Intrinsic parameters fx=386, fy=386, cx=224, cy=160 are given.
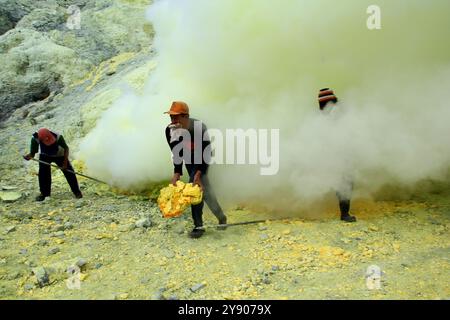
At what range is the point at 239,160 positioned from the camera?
4473mm

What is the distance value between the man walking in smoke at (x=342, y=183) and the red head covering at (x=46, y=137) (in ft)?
11.0

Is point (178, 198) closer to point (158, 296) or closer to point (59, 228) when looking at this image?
point (158, 296)

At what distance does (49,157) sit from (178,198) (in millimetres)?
2385

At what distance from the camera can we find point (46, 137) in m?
4.91

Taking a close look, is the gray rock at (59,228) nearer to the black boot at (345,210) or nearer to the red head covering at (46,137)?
the red head covering at (46,137)

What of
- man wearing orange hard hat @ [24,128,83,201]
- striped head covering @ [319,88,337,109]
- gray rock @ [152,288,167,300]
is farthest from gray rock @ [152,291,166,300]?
man wearing orange hard hat @ [24,128,83,201]

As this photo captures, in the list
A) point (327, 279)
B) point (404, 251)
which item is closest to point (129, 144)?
point (327, 279)

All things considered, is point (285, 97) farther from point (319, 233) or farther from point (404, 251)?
point (404, 251)

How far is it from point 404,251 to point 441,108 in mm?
1499

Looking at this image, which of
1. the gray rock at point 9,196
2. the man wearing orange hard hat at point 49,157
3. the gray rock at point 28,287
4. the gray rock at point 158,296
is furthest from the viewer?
the man wearing orange hard hat at point 49,157

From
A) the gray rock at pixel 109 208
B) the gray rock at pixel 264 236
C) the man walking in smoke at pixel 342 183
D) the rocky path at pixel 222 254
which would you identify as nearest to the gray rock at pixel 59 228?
the rocky path at pixel 222 254

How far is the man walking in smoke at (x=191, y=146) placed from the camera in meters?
3.56

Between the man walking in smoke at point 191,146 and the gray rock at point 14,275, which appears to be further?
the man walking in smoke at point 191,146

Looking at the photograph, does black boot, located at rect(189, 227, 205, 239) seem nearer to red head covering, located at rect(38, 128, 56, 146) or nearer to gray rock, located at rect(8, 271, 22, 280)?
gray rock, located at rect(8, 271, 22, 280)
